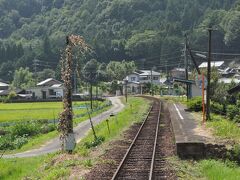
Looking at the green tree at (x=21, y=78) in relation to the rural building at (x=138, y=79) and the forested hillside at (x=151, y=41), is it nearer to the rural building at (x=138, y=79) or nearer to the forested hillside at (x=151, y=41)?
the forested hillside at (x=151, y=41)

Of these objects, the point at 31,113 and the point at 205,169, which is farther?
the point at 31,113

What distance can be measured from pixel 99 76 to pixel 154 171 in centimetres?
12353

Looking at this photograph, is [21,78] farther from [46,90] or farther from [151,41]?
[151,41]

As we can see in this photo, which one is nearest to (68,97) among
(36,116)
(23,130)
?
(23,130)

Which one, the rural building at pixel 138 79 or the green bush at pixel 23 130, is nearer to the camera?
the green bush at pixel 23 130

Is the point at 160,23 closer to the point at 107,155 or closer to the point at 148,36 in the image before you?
the point at 148,36

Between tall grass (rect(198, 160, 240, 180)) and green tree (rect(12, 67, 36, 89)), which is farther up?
green tree (rect(12, 67, 36, 89))

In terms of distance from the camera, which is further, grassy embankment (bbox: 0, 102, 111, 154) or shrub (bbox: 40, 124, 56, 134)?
shrub (bbox: 40, 124, 56, 134)

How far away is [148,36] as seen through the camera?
16775 centimetres

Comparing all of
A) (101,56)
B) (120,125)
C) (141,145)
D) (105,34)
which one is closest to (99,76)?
(101,56)

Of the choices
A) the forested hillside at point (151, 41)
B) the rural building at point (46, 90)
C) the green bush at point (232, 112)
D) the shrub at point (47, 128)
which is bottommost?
the shrub at point (47, 128)

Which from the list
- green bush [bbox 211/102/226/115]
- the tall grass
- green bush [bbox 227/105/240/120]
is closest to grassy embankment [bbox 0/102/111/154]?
green bush [bbox 227/105/240/120]

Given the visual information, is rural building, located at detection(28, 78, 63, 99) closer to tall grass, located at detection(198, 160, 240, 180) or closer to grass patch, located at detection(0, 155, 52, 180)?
grass patch, located at detection(0, 155, 52, 180)

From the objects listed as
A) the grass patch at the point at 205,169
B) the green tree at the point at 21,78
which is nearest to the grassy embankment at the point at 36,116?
the grass patch at the point at 205,169
